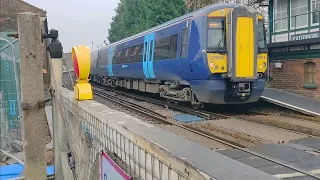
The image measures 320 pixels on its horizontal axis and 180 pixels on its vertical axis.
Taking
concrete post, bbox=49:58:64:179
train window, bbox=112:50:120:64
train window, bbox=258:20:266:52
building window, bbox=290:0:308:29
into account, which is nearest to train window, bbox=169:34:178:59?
train window, bbox=258:20:266:52

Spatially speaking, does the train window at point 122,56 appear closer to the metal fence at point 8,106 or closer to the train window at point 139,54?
the train window at point 139,54

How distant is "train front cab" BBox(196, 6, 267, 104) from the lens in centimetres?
995

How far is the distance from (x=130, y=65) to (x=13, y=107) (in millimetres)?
9357

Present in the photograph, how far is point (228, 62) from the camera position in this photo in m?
10.1

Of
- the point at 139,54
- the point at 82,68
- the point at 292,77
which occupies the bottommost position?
the point at 292,77

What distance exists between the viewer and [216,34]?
10133 mm

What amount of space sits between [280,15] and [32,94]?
12.9 m

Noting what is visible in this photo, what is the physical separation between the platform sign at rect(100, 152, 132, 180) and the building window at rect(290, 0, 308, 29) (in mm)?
11814

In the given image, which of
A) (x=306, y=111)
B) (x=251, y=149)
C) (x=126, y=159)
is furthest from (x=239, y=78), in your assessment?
(x=126, y=159)

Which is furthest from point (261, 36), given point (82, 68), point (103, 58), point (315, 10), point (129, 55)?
point (103, 58)

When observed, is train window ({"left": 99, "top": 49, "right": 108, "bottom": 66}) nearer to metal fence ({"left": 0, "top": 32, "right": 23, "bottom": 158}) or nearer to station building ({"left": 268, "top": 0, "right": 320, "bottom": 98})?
station building ({"left": 268, "top": 0, "right": 320, "bottom": 98})

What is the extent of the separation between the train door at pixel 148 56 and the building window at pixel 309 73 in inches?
223

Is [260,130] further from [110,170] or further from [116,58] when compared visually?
[116,58]

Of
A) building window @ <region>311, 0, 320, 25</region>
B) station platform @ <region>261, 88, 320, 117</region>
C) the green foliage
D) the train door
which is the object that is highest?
the green foliage
